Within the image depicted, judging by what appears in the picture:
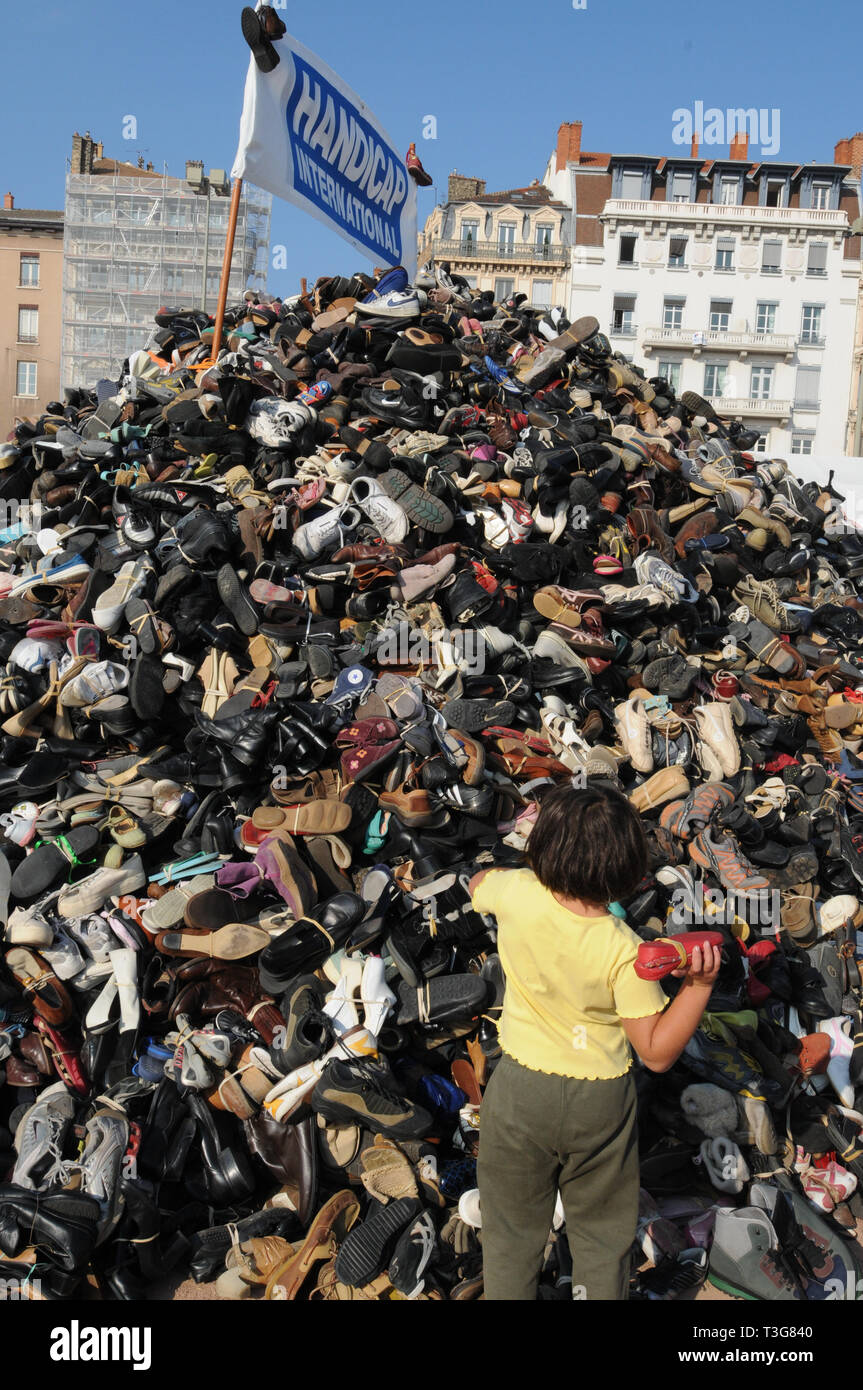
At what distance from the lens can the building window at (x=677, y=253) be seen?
3941 cm

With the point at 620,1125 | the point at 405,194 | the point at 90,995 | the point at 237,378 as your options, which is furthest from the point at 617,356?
the point at 620,1125

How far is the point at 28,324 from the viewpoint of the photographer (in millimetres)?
37438

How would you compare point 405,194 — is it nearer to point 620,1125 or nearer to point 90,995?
point 90,995

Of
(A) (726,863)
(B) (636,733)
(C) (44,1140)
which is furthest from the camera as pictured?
(B) (636,733)

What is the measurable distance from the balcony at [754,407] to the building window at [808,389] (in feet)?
2.39

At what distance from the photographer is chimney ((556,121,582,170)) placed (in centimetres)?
4147

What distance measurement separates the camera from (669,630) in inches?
200

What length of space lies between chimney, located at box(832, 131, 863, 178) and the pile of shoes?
4400 centimetres

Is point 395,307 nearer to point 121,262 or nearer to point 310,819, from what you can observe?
point 310,819

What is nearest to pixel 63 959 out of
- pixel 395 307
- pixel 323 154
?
pixel 395 307

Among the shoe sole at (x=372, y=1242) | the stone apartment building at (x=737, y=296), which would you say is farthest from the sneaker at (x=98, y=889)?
the stone apartment building at (x=737, y=296)

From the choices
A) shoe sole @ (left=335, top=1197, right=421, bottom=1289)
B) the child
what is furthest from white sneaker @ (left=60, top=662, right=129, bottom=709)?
the child

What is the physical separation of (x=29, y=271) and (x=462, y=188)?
18.8 meters

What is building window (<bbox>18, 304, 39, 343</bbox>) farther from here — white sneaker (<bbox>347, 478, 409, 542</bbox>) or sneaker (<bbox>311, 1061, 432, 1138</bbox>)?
sneaker (<bbox>311, 1061, 432, 1138</bbox>)
